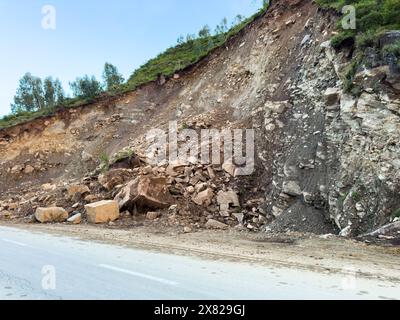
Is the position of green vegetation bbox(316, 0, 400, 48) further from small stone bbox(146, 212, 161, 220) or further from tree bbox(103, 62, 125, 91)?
tree bbox(103, 62, 125, 91)

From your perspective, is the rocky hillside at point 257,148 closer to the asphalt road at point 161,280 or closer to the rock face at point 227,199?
the rock face at point 227,199

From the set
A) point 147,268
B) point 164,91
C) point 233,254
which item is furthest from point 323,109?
point 164,91

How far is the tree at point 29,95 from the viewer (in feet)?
152

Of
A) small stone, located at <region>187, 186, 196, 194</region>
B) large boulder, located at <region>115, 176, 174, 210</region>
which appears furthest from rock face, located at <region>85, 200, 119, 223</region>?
small stone, located at <region>187, 186, 196, 194</region>

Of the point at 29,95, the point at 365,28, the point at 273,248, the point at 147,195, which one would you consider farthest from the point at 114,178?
the point at 29,95

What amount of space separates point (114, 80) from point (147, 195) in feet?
90.9

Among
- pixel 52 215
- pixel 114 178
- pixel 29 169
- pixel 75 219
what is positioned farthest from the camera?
pixel 29 169

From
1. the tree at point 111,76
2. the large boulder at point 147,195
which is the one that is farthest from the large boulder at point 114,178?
the tree at point 111,76

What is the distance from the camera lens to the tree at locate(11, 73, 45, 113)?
152ft

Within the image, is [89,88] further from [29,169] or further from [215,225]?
[215,225]

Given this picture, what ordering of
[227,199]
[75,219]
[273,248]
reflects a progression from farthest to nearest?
1. [75,219]
2. [227,199]
3. [273,248]

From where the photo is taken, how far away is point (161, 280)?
563 centimetres
